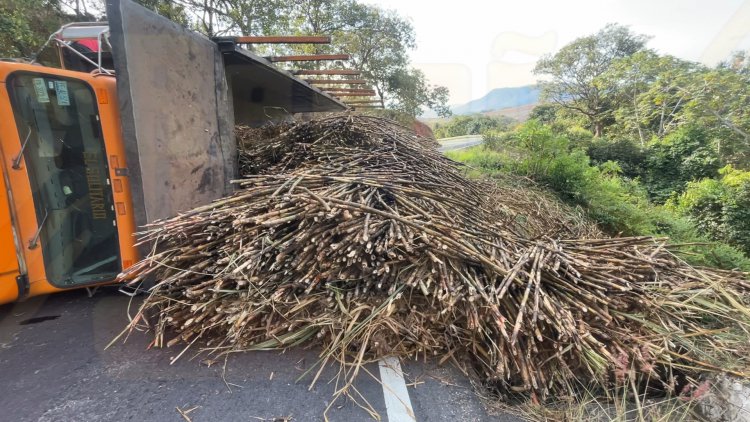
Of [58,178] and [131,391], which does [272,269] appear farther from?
[58,178]

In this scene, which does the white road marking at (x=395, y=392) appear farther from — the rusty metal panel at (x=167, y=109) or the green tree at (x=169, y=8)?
the green tree at (x=169, y=8)

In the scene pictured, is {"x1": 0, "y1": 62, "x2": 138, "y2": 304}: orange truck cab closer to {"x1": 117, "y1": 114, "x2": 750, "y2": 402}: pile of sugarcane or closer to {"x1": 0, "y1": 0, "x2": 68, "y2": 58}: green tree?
{"x1": 117, "y1": 114, "x2": 750, "y2": 402}: pile of sugarcane

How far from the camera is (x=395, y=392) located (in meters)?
2.04

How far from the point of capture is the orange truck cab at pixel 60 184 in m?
2.42

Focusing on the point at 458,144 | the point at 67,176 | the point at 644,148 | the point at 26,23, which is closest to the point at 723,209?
the point at 644,148

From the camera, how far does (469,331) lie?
7.24 feet

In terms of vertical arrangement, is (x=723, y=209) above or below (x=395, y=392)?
below

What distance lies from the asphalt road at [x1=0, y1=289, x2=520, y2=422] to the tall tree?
25090mm

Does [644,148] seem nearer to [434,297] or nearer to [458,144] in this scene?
[458,144]

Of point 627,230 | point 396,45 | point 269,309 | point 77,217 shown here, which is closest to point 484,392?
point 269,309

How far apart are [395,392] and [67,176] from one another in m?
3.19

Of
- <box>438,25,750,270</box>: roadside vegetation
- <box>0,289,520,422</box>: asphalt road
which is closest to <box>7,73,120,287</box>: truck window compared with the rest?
<box>0,289,520,422</box>: asphalt road

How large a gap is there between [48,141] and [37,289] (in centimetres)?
123

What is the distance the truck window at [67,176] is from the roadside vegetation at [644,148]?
5234 mm
